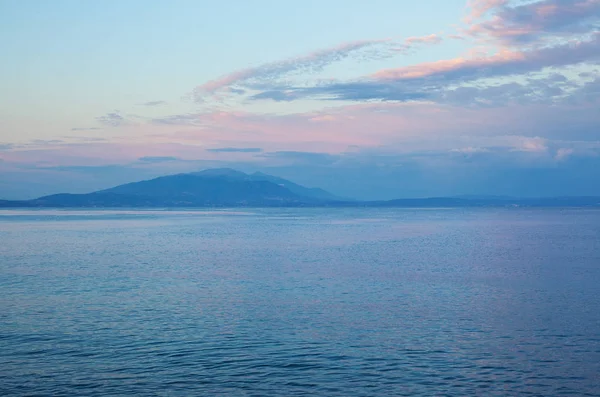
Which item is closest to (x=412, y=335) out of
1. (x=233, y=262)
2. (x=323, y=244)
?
(x=233, y=262)

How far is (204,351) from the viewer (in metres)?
22.2

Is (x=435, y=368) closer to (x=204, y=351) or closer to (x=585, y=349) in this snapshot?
(x=585, y=349)

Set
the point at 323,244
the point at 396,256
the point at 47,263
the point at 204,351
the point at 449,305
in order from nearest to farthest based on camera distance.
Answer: the point at 204,351
the point at 449,305
the point at 47,263
the point at 396,256
the point at 323,244

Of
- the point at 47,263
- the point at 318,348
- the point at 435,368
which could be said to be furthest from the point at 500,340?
the point at 47,263

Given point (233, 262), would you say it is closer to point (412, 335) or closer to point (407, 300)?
point (407, 300)

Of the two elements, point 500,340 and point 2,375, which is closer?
point 2,375

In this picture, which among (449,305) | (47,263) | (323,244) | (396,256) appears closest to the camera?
(449,305)

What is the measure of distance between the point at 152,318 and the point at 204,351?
21.3ft

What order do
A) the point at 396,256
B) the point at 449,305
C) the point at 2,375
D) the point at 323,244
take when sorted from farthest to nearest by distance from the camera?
the point at 323,244 < the point at 396,256 < the point at 449,305 < the point at 2,375

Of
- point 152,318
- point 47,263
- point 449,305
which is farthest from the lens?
point 47,263

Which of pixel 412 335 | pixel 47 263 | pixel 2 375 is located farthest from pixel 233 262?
Answer: pixel 2 375

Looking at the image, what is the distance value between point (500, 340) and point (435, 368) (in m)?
5.24

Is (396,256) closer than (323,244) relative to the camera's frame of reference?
Yes

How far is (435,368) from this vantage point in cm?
2022
